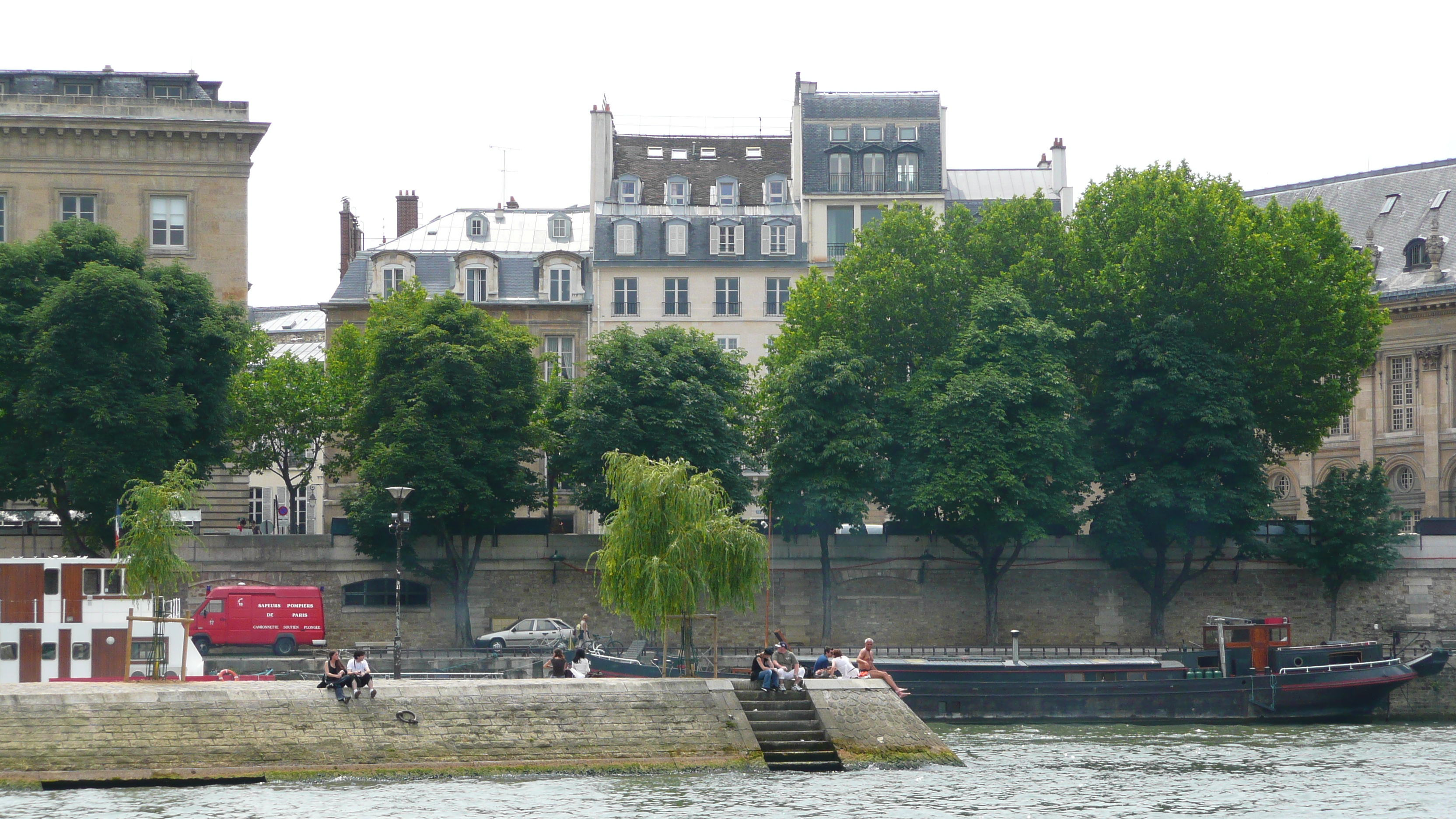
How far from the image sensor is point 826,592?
218 feet

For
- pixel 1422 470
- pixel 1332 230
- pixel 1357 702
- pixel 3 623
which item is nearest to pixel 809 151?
pixel 1332 230

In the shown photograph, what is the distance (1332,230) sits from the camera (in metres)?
69.8

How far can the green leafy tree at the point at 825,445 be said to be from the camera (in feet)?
210

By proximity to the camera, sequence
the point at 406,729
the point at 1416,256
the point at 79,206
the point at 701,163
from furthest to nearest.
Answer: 1. the point at 701,163
2. the point at 1416,256
3. the point at 79,206
4. the point at 406,729

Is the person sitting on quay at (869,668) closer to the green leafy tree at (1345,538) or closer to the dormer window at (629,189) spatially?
the green leafy tree at (1345,538)

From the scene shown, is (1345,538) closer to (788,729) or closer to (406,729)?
(788,729)

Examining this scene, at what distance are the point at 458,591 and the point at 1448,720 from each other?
111ft

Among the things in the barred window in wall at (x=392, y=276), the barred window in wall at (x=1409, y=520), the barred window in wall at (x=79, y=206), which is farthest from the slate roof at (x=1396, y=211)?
the barred window in wall at (x=79, y=206)

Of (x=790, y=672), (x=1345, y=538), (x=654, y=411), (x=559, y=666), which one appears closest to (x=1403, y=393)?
(x=1345, y=538)

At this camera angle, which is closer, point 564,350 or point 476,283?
point 564,350

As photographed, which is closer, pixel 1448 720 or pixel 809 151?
pixel 1448 720

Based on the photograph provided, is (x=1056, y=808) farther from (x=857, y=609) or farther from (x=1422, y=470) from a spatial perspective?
(x=1422, y=470)

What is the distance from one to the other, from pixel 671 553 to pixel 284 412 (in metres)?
37.0

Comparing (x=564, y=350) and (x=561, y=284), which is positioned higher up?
(x=561, y=284)
